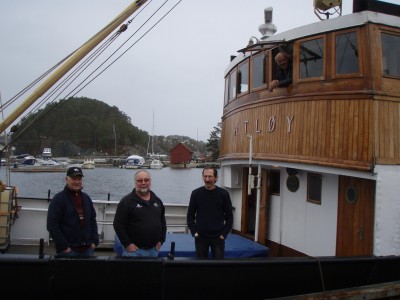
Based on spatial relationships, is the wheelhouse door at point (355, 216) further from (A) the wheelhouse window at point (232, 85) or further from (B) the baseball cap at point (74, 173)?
(B) the baseball cap at point (74, 173)

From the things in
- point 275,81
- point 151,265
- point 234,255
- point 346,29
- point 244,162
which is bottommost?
point 234,255

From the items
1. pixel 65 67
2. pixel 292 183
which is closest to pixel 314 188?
pixel 292 183

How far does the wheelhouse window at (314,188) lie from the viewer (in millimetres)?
5841

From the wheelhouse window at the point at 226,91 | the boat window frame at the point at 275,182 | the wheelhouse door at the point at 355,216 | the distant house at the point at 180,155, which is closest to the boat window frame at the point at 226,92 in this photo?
the wheelhouse window at the point at 226,91

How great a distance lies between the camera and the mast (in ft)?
23.4

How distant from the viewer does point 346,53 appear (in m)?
5.20

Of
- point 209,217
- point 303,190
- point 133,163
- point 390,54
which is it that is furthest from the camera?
point 133,163

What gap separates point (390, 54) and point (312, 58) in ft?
3.47

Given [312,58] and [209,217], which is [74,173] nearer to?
[209,217]

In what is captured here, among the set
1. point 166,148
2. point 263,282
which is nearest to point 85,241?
point 263,282

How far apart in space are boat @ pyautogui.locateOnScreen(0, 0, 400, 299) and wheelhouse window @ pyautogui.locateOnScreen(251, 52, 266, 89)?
36 mm

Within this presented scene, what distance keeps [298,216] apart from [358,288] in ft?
7.90

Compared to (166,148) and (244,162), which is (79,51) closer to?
(244,162)

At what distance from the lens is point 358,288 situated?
3.85 metres
